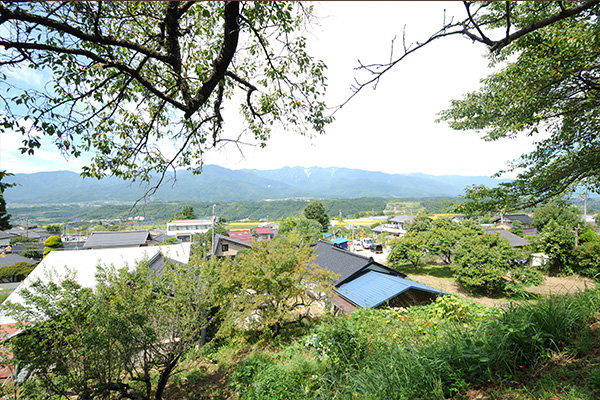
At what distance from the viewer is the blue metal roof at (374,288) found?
843 centimetres

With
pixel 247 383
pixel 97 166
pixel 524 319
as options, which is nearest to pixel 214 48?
pixel 97 166

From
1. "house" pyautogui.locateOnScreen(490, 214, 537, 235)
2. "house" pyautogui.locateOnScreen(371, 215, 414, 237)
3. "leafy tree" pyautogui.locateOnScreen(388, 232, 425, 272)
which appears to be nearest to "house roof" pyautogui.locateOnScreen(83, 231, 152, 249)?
"leafy tree" pyautogui.locateOnScreen(388, 232, 425, 272)

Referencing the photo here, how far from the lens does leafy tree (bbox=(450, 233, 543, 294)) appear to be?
1360 centimetres

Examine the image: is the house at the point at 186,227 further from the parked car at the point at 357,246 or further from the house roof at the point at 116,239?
the parked car at the point at 357,246

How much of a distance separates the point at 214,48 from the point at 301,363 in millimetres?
5667

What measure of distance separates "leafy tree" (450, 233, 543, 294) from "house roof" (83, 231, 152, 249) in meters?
34.3

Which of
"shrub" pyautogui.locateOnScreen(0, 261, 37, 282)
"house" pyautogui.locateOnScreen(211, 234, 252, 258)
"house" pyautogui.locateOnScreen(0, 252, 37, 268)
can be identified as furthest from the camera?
"house" pyautogui.locateOnScreen(211, 234, 252, 258)

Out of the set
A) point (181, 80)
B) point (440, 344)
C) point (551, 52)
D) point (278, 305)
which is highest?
point (551, 52)

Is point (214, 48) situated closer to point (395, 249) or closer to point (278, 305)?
point (278, 305)

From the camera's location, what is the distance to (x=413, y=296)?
8.83 metres

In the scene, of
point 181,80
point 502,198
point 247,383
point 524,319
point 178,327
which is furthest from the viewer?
point 247,383

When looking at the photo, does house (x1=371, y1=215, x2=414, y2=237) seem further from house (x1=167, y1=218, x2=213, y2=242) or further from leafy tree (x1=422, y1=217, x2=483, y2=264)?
house (x1=167, y1=218, x2=213, y2=242)

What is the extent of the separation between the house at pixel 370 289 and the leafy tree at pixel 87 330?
5439mm

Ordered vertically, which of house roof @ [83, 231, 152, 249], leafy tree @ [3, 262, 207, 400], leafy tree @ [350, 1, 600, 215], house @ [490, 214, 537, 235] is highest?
leafy tree @ [350, 1, 600, 215]
